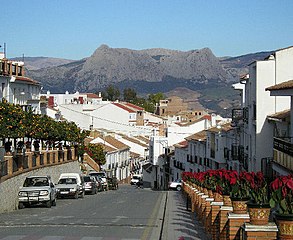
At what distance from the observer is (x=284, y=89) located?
40.3 meters

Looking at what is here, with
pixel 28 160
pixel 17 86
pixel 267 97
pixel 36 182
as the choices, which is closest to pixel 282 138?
pixel 267 97

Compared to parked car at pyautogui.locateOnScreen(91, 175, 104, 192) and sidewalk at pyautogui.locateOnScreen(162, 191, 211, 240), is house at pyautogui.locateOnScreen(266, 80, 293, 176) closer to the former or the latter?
sidewalk at pyautogui.locateOnScreen(162, 191, 211, 240)

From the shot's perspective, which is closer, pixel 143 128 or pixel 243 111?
pixel 243 111

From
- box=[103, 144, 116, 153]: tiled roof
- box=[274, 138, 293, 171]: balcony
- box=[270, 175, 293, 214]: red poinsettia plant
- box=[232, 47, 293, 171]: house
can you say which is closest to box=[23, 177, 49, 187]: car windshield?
box=[274, 138, 293, 171]: balcony

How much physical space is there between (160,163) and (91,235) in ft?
327

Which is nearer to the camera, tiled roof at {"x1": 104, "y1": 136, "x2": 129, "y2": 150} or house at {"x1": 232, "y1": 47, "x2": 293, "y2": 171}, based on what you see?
house at {"x1": 232, "y1": 47, "x2": 293, "y2": 171}

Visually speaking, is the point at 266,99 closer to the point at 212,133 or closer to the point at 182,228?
the point at 212,133

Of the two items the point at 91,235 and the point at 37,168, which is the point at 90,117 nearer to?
the point at 37,168

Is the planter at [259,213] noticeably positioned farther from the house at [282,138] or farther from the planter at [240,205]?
the house at [282,138]

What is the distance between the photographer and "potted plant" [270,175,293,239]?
32.6 feet

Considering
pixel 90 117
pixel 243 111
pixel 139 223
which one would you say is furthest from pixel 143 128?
pixel 139 223

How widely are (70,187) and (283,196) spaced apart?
3780 cm

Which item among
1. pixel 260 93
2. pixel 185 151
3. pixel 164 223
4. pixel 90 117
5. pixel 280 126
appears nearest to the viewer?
pixel 164 223

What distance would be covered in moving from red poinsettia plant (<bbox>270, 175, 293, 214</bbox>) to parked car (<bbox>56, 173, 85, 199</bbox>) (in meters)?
36.4
